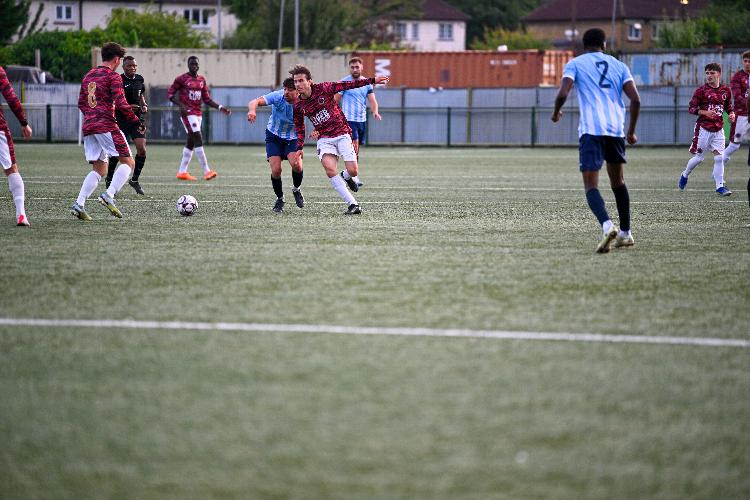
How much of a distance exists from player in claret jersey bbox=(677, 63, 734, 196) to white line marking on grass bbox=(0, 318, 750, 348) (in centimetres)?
1185

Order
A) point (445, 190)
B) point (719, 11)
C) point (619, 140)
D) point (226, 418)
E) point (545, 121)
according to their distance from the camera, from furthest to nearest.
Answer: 1. point (719, 11)
2. point (545, 121)
3. point (445, 190)
4. point (619, 140)
5. point (226, 418)

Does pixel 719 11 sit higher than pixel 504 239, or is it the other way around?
pixel 719 11

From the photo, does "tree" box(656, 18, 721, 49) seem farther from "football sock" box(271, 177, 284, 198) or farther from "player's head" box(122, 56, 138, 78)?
"football sock" box(271, 177, 284, 198)

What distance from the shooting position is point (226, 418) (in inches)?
179

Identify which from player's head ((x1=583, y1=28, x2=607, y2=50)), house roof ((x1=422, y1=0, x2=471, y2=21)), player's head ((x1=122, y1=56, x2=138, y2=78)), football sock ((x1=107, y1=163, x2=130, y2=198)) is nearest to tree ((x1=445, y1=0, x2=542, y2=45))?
house roof ((x1=422, y1=0, x2=471, y2=21))

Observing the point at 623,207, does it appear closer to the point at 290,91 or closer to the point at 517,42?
the point at 290,91

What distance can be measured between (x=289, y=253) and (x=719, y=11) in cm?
7191

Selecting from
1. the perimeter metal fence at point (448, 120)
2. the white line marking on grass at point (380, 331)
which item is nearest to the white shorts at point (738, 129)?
the white line marking on grass at point (380, 331)

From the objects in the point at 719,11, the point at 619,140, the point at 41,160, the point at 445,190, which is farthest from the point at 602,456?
the point at 719,11

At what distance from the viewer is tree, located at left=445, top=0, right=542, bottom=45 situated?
10844 centimetres

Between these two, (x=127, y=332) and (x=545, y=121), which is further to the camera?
(x=545, y=121)

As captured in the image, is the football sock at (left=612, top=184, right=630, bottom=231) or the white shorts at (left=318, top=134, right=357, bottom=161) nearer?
the football sock at (left=612, top=184, right=630, bottom=231)

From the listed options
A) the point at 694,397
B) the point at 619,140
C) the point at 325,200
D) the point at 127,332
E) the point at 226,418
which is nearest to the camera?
the point at 226,418

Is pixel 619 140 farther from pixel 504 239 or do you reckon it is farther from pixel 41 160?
pixel 41 160
